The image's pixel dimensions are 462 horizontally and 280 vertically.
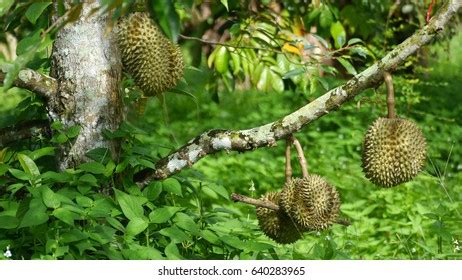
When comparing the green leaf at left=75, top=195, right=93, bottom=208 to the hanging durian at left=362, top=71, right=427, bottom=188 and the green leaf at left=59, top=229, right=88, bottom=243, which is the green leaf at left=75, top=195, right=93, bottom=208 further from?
the hanging durian at left=362, top=71, right=427, bottom=188

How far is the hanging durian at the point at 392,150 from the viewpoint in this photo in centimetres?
285

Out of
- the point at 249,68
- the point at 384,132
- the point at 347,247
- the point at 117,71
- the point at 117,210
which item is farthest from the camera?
the point at 249,68

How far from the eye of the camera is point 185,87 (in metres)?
3.43

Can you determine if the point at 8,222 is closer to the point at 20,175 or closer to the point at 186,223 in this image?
the point at 20,175

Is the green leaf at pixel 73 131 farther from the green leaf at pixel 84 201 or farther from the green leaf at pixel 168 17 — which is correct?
the green leaf at pixel 168 17

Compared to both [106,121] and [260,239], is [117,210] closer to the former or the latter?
[106,121]

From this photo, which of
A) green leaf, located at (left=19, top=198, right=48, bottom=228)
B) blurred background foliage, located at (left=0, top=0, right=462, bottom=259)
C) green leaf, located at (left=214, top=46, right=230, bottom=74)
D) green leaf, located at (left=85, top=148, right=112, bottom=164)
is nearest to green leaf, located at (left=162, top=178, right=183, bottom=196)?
blurred background foliage, located at (left=0, top=0, right=462, bottom=259)

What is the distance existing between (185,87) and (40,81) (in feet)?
1.72

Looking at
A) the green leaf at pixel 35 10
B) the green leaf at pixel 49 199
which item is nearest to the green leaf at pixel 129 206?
the green leaf at pixel 49 199

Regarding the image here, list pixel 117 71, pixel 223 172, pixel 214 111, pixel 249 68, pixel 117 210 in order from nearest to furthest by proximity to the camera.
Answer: pixel 117 210
pixel 117 71
pixel 249 68
pixel 223 172
pixel 214 111

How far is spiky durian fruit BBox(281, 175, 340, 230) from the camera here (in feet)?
9.62

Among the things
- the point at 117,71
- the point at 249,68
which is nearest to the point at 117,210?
the point at 117,71

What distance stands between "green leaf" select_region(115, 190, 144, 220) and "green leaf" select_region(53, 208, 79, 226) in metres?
0.21

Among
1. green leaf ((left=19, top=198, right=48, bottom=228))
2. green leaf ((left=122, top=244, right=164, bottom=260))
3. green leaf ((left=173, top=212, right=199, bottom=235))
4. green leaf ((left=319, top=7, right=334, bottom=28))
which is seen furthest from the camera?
green leaf ((left=319, top=7, right=334, bottom=28))
